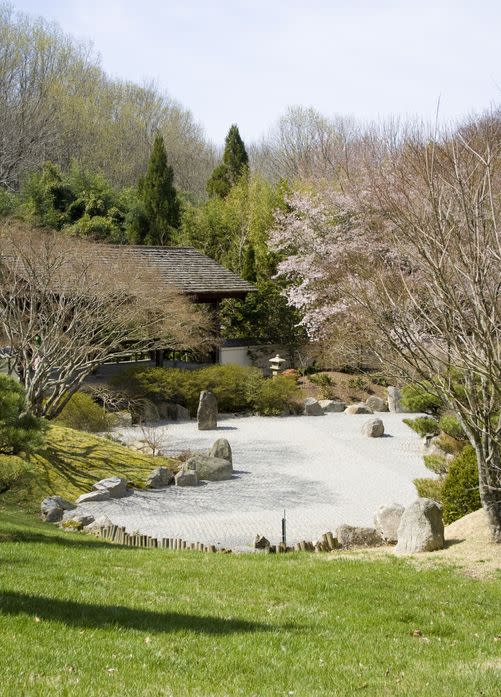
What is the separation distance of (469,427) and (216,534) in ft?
15.7

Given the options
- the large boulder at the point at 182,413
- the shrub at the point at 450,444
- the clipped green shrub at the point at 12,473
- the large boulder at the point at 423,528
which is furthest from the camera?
the large boulder at the point at 182,413

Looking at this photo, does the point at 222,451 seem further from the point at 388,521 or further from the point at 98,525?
the point at 388,521

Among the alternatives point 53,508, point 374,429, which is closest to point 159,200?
point 374,429

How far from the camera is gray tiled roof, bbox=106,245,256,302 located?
29.6 m

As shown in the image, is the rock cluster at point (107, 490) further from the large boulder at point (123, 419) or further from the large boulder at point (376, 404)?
the large boulder at point (376, 404)

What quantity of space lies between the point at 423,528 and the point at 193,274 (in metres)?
21.1

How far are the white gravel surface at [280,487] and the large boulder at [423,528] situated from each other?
2.55 m

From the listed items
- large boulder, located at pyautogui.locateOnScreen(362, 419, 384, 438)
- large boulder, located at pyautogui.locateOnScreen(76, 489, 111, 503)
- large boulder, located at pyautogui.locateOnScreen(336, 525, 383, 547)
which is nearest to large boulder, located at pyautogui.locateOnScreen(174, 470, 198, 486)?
large boulder, located at pyautogui.locateOnScreen(76, 489, 111, 503)

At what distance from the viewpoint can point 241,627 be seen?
6.38m

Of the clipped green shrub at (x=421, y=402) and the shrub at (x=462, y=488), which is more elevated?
the clipped green shrub at (x=421, y=402)

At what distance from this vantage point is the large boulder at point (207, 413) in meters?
23.2

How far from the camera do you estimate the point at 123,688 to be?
4.72 meters

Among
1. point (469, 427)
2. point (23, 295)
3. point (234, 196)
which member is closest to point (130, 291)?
point (23, 295)

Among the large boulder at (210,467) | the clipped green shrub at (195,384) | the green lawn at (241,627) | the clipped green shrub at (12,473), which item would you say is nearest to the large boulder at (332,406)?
the clipped green shrub at (195,384)
